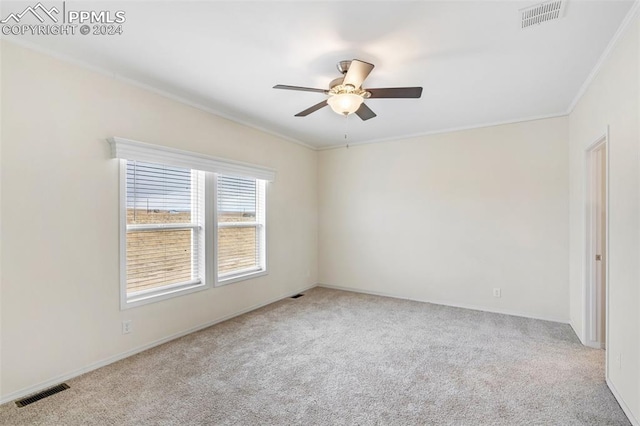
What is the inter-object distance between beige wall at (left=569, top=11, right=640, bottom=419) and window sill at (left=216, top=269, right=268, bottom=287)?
12.5 feet

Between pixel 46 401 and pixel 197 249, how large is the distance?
1.80 meters

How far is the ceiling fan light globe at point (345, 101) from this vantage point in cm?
243

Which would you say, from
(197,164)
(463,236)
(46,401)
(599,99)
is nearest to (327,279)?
(463,236)

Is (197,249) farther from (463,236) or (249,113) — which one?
(463,236)

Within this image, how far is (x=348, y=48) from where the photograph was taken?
92.0 inches

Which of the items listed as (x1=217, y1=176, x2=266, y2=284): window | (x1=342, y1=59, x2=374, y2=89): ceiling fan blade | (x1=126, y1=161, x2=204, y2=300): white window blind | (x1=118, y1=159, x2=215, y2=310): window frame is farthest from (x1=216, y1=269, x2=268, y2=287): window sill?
(x1=342, y1=59, x2=374, y2=89): ceiling fan blade

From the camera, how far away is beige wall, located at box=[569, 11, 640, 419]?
1.93 meters

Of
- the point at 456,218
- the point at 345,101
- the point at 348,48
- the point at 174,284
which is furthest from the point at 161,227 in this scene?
the point at 456,218

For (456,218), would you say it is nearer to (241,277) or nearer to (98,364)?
(241,277)

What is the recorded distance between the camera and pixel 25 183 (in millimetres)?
2273

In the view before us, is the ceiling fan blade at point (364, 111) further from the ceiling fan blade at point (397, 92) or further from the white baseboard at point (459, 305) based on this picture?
the white baseboard at point (459, 305)

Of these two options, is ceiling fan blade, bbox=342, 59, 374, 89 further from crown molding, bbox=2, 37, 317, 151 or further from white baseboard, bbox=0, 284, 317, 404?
white baseboard, bbox=0, 284, 317, 404

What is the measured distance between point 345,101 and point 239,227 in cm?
250

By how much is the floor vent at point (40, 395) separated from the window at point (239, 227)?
1718 millimetres
